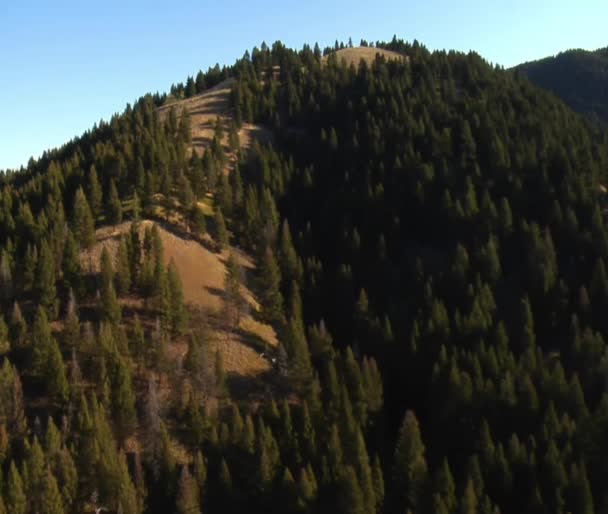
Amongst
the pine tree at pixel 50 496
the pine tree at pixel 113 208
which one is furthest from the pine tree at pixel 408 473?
the pine tree at pixel 113 208

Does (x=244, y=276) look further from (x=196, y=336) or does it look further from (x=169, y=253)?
(x=196, y=336)

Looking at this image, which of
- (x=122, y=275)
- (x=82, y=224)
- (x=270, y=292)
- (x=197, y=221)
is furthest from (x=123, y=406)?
(x=197, y=221)

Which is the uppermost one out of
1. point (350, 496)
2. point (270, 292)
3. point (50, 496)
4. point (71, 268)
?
point (71, 268)

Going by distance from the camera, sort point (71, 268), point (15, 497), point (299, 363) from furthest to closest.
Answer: point (71, 268) → point (299, 363) → point (15, 497)

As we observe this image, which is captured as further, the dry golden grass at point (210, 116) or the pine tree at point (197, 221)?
the dry golden grass at point (210, 116)

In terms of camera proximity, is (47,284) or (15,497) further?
(47,284)

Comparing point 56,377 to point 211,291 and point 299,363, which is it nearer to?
point 299,363

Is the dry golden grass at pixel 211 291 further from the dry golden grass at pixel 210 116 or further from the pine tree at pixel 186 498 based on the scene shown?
the dry golden grass at pixel 210 116
